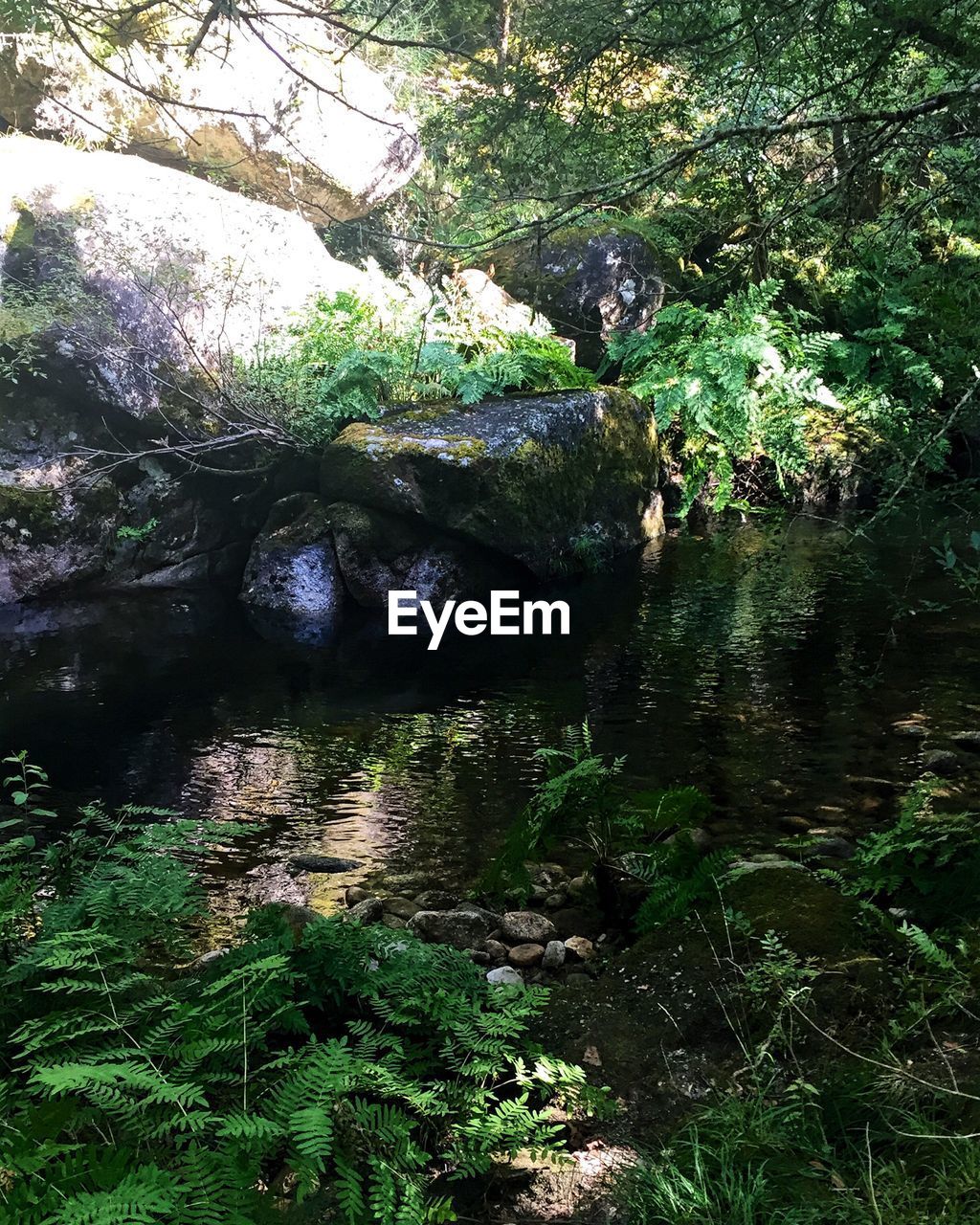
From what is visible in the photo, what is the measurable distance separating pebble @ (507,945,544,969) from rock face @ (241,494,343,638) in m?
6.60

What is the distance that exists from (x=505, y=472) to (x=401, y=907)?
611cm

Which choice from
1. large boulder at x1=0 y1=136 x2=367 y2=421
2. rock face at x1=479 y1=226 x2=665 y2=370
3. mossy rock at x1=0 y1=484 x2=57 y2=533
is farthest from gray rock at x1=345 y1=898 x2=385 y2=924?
rock face at x1=479 y1=226 x2=665 y2=370

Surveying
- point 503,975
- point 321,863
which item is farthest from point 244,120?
point 503,975

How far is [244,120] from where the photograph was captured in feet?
33.1

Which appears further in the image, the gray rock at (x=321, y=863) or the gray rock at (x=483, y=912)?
the gray rock at (x=321, y=863)

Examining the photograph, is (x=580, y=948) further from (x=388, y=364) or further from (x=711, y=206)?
(x=388, y=364)

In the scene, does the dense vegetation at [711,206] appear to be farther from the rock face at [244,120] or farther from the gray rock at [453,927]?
the gray rock at [453,927]

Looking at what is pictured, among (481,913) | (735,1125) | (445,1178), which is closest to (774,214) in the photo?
(481,913)

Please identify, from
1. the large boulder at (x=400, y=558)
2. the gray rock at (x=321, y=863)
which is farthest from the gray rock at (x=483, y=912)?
the large boulder at (x=400, y=558)

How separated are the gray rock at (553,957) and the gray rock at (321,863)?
1.45 meters

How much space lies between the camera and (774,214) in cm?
352

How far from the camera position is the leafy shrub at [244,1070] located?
5.16 feet

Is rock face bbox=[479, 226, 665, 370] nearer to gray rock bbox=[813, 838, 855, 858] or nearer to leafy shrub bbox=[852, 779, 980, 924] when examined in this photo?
gray rock bbox=[813, 838, 855, 858]

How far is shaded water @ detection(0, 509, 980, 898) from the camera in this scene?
187 inches
